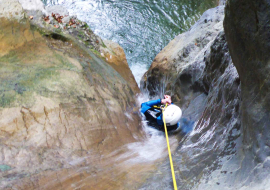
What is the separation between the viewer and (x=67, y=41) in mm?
5273

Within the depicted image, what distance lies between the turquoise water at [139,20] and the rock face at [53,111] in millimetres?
4301

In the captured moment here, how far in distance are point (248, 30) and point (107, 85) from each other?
2957 millimetres

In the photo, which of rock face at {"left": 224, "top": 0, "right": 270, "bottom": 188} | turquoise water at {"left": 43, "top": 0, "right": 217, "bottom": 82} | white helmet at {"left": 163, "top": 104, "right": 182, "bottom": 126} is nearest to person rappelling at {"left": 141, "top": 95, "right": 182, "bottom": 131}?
white helmet at {"left": 163, "top": 104, "right": 182, "bottom": 126}

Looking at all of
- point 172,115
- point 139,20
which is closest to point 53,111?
point 172,115

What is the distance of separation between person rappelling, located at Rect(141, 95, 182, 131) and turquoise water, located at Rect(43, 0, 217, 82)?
3.65 metres

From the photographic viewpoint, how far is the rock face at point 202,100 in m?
2.80

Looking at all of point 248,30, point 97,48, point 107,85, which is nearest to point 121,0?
point 97,48

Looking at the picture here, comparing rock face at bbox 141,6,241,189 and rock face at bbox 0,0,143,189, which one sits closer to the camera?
rock face at bbox 141,6,241,189

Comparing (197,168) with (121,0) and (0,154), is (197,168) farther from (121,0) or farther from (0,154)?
(121,0)

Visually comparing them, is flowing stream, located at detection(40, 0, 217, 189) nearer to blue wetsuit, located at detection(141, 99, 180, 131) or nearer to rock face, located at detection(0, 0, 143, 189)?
blue wetsuit, located at detection(141, 99, 180, 131)

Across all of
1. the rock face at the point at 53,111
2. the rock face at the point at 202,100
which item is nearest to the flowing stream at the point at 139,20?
the rock face at the point at 202,100

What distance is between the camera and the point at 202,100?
4727 millimetres

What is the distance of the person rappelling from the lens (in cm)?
479

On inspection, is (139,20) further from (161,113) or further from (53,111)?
(53,111)
